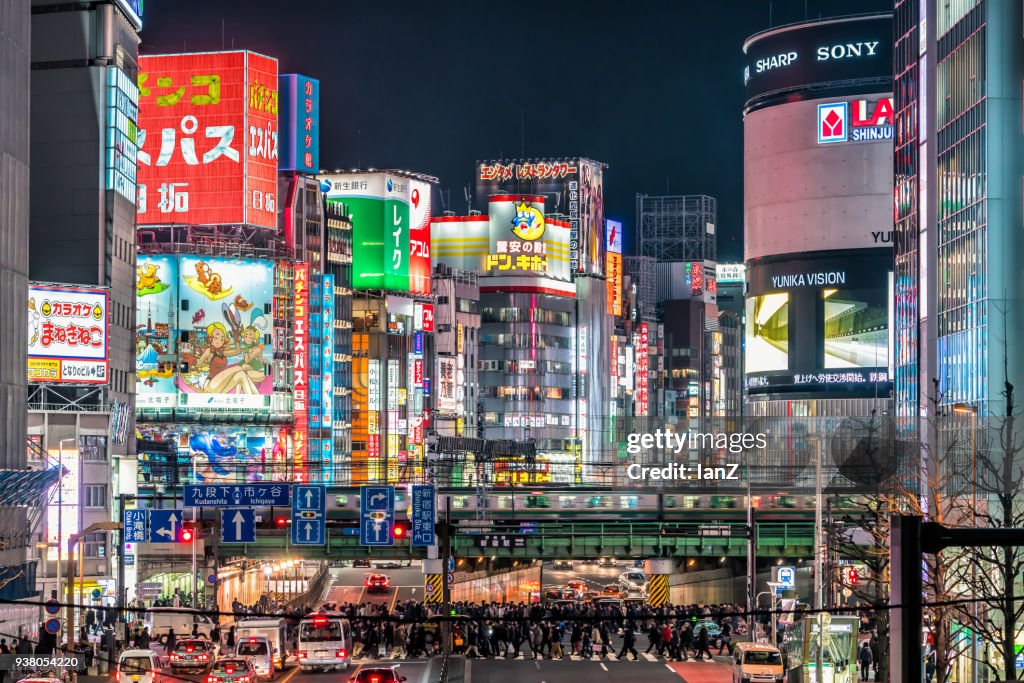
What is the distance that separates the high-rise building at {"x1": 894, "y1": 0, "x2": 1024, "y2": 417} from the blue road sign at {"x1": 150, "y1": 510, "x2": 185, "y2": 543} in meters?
32.1

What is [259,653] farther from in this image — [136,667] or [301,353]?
[301,353]

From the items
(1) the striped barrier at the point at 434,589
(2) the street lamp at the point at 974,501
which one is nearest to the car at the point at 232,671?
(2) the street lamp at the point at 974,501

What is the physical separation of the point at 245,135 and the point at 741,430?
5740cm

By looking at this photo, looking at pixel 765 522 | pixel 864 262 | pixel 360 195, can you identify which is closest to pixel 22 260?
pixel 765 522

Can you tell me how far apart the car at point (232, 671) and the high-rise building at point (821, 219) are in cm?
10277

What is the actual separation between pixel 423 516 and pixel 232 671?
17.6 metres

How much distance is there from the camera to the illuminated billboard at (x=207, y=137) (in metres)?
133

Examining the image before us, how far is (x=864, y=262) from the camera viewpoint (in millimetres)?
147125

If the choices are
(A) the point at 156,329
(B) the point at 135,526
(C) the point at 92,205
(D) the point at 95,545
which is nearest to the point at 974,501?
(B) the point at 135,526

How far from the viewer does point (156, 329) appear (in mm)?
125938

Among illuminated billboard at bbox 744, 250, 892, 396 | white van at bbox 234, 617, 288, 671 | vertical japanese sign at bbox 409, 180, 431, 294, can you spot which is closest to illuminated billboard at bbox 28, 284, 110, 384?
white van at bbox 234, 617, 288, 671

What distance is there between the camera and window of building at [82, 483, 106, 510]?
8312 cm

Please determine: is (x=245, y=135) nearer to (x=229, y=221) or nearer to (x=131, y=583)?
(x=229, y=221)

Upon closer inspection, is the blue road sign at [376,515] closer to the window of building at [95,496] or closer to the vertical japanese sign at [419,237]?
the window of building at [95,496]
